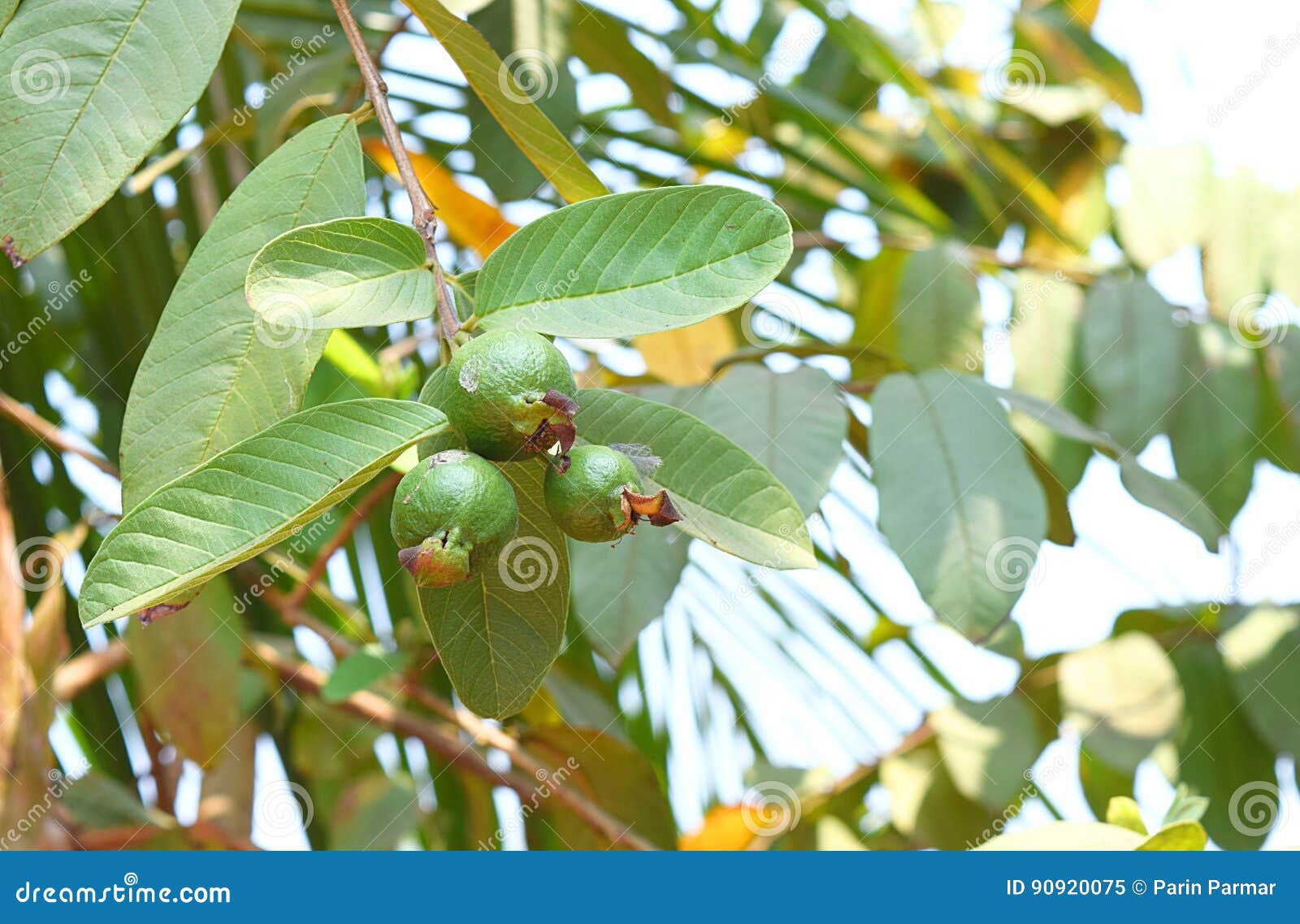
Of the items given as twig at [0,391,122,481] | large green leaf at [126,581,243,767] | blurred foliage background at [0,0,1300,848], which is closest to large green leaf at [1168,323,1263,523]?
blurred foliage background at [0,0,1300,848]

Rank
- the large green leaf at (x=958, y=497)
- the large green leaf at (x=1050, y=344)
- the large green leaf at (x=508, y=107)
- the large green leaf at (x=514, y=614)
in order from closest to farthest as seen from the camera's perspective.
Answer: the large green leaf at (x=514, y=614), the large green leaf at (x=508, y=107), the large green leaf at (x=958, y=497), the large green leaf at (x=1050, y=344)

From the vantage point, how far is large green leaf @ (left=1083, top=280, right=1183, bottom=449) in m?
1.07

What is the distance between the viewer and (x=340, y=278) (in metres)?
0.47

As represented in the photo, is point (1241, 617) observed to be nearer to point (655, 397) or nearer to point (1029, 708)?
point (1029, 708)

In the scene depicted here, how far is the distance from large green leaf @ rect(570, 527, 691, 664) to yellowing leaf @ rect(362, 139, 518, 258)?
0.42 metres

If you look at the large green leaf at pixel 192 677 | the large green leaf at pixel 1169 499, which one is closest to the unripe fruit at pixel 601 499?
the large green leaf at pixel 1169 499

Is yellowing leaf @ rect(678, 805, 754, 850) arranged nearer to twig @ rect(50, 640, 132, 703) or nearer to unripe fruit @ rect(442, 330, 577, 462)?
twig @ rect(50, 640, 132, 703)

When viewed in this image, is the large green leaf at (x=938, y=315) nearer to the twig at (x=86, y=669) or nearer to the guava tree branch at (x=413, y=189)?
the guava tree branch at (x=413, y=189)

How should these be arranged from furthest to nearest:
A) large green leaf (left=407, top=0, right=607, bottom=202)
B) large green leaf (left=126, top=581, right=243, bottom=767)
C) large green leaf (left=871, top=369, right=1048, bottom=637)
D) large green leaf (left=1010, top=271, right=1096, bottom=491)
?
1. large green leaf (left=1010, top=271, right=1096, bottom=491)
2. large green leaf (left=126, top=581, right=243, bottom=767)
3. large green leaf (left=871, top=369, right=1048, bottom=637)
4. large green leaf (left=407, top=0, right=607, bottom=202)

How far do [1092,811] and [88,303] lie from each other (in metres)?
1.27

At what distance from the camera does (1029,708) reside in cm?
123

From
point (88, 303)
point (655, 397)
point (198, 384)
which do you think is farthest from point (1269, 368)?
point (88, 303)

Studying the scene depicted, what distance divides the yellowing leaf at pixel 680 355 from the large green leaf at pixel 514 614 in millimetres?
651

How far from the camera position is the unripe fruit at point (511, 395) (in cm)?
41
